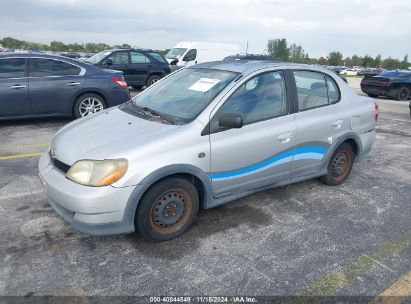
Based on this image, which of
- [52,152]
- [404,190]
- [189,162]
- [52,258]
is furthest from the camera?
[404,190]

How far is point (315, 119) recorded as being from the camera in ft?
13.3

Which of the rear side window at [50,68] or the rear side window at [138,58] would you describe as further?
the rear side window at [138,58]

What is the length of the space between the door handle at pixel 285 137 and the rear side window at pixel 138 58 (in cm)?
1044

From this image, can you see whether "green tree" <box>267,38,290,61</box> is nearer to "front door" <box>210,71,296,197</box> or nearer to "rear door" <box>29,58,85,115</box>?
"rear door" <box>29,58,85,115</box>

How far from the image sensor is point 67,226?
11.1 feet

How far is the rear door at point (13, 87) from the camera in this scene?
22.1ft

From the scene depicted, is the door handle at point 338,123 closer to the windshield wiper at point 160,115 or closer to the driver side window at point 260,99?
the driver side window at point 260,99

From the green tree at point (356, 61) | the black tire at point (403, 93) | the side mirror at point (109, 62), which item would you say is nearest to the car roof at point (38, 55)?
the side mirror at point (109, 62)

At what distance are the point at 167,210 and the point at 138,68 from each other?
35.5 ft

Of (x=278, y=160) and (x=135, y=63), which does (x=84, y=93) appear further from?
(x=135, y=63)

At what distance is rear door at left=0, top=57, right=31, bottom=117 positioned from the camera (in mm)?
6738

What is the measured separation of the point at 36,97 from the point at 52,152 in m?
4.26

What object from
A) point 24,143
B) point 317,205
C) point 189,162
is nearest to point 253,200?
point 317,205

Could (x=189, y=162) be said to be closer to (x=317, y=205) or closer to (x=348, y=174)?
(x=317, y=205)
